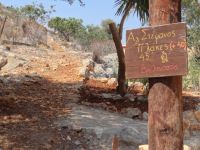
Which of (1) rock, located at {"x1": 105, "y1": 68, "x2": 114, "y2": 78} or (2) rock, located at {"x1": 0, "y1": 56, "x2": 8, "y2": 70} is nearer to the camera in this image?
(2) rock, located at {"x1": 0, "y1": 56, "x2": 8, "y2": 70}

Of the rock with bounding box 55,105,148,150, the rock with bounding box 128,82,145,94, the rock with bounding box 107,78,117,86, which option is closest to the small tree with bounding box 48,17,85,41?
the rock with bounding box 107,78,117,86

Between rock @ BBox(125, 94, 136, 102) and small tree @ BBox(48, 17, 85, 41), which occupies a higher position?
small tree @ BBox(48, 17, 85, 41)

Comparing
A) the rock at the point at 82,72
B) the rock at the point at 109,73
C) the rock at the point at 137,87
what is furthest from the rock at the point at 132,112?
the rock at the point at 109,73

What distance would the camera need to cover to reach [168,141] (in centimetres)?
344

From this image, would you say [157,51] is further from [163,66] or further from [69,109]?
[69,109]

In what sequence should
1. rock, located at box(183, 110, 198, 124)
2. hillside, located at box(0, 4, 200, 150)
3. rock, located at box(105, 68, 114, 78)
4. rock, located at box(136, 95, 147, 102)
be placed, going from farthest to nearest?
rock, located at box(105, 68, 114, 78) < rock, located at box(136, 95, 147, 102) < rock, located at box(183, 110, 198, 124) < hillside, located at box(0, 4, 200, 150)

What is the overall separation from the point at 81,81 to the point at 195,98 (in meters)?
2.94

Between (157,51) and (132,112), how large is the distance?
16.7 ft

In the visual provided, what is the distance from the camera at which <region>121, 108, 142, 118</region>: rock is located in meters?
8.41

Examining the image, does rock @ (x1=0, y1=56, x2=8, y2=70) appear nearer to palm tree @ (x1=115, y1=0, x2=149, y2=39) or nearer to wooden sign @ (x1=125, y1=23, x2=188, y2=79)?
palm tree @ (x1=115, y1=0, x2=149, y2=39)

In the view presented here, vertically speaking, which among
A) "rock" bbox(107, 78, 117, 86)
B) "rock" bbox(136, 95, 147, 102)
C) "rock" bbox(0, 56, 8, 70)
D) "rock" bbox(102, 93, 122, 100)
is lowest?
"rock" bbox(136, 95, 147, 102)

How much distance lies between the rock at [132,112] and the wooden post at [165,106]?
4888mm

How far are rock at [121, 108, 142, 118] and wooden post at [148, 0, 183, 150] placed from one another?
489 cm

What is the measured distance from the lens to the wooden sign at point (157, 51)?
3.41m
